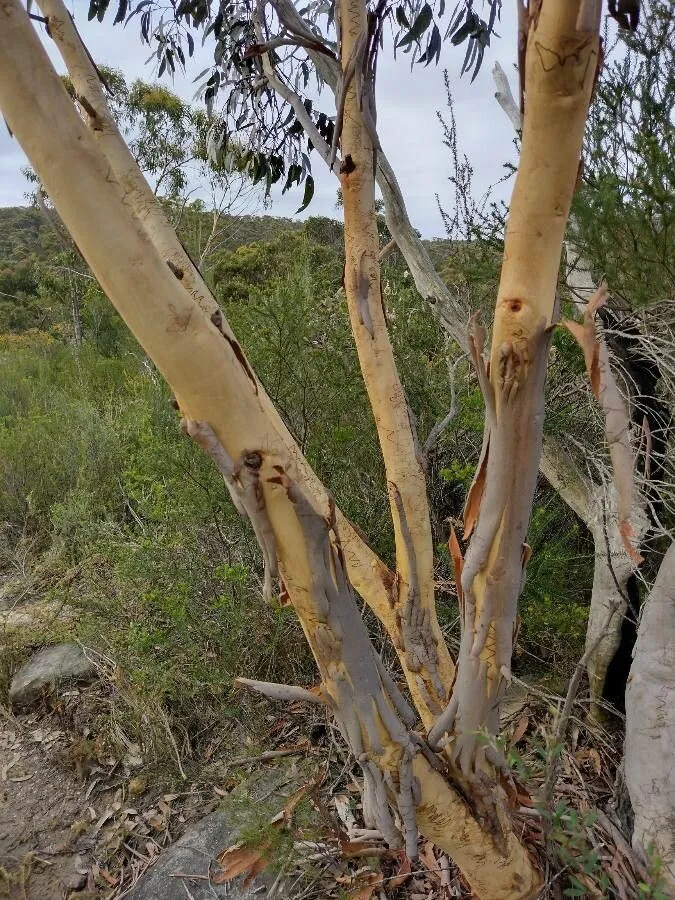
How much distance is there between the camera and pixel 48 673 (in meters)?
3.46

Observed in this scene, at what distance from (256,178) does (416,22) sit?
113cm

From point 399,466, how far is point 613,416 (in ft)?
2.86

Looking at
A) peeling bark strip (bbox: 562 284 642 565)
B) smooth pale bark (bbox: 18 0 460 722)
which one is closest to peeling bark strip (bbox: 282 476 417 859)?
smooth pale bark (bbox: 18 0 460 722)

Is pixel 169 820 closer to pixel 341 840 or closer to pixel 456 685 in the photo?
pixel 341 840

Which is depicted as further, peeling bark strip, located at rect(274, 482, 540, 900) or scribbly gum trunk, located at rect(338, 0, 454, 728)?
scribbly gum trunk, located at rect(338, 0, 454, 728)

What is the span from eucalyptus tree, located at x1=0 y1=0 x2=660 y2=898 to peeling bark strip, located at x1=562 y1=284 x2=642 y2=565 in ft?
0.05

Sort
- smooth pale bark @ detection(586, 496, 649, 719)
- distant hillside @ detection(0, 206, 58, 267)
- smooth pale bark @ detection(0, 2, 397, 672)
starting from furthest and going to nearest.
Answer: distant hillside @ detection(0, 206, 58, 267) < smooth pale bark @ detection(586, 496, 649, 719) < smooth pale bark @ detection(0, 2, 397, 672)

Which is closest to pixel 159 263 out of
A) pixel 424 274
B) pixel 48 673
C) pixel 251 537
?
pixel 424 274

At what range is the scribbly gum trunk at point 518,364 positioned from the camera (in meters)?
1.02

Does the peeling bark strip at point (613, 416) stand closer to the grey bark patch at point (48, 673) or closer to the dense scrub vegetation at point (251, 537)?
the dense scrub vegetation at point (251, 537)

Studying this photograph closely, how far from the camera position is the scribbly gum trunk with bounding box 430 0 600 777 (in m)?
1.02

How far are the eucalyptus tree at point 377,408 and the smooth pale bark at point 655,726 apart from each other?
A: 1.18ft

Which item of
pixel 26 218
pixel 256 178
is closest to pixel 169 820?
pixel 256 178

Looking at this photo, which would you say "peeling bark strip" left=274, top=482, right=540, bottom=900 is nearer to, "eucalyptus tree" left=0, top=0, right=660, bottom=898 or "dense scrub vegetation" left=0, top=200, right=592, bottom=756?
"eucalyptus tree" left=0, top=0, right=660, bottom=898
